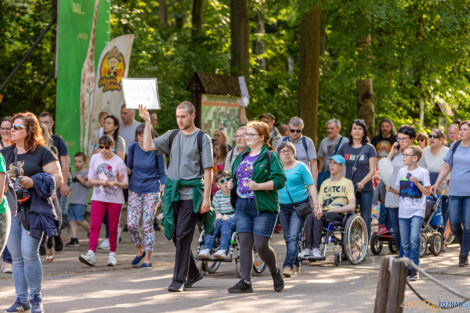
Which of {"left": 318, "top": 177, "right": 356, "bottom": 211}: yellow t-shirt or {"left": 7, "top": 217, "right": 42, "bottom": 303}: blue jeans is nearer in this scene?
{"left": 7, "top": 217, "right": 42, "bottom": 303}: blue jeans

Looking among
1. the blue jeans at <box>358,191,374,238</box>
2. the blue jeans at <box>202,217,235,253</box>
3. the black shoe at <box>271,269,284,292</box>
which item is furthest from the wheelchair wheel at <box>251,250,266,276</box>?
the blue jeans at <box>358,191,374,238</box>

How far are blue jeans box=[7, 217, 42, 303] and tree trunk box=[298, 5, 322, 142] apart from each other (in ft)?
40.6

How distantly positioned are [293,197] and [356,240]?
190 centimetres

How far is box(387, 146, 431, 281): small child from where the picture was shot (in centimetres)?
1038

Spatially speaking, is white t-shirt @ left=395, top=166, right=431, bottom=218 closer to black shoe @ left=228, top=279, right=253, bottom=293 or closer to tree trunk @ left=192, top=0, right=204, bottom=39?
black shoe @ left=228, top=279, right=253, bottom=293

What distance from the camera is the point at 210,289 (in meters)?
9.59

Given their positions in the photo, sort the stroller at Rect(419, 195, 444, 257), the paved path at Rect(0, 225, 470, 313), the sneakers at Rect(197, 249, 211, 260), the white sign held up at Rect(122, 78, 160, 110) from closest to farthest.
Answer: the paved path at Rect(0, 225, 470, 313) < the sneakers at Rect(197, 249, 211, 260) < the white sign held up at Rect(122, 78, 160, 110) < the stroller at Rect(419, 195, 444, 257)

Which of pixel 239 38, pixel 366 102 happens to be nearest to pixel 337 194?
pixel 239 38

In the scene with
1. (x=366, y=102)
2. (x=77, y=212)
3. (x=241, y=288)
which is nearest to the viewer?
(x=241, y=288)

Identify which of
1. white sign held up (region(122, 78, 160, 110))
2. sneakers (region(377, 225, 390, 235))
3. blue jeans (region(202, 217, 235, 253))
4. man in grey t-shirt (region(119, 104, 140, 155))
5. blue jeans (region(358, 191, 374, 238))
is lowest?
sneakers (region(377, 225, 390, 235))

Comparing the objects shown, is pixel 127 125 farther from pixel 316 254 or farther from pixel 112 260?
pixel 316 254

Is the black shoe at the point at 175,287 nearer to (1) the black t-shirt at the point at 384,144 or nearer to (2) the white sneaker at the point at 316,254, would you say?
(2) the white sneaker at the point at 316,254

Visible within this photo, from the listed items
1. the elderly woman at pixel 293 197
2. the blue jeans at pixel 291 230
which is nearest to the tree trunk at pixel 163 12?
the elderly woman at pixel 293 197

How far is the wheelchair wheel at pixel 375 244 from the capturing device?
13.1 m
